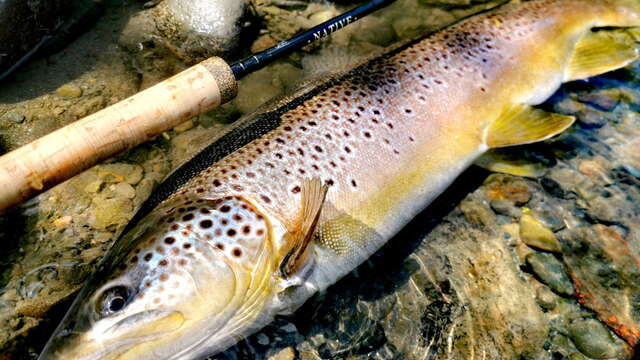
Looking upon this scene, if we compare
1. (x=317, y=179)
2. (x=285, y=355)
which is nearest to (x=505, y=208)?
(x=317, y=179)

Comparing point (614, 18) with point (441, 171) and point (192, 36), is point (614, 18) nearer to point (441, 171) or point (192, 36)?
point (441, 171)

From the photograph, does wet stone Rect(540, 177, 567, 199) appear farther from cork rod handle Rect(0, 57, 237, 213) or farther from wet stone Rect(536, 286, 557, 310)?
cork rod handle Rect(0, 57, 237, 213)

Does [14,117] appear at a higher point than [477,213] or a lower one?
higher

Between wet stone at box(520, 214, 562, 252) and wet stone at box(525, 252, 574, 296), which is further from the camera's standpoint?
wet stone at box(520, 214, 562, 252)

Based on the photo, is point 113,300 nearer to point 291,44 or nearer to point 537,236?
point 291,44

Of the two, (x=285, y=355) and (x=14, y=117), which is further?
(x=14, y=117)

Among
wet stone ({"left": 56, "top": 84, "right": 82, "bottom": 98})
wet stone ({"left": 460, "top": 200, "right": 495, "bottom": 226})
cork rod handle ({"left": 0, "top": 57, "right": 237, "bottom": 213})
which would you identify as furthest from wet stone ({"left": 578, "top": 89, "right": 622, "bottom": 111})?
wet stone ({"left": 56, "top": 84, "right": 82, "bottom": 98})
